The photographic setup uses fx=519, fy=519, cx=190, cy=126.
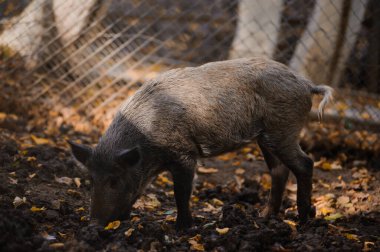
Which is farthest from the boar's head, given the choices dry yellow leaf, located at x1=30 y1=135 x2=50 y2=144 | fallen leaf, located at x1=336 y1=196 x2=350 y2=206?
fallen leaf, located at x1=336 y1=196 x2=350 y2=206

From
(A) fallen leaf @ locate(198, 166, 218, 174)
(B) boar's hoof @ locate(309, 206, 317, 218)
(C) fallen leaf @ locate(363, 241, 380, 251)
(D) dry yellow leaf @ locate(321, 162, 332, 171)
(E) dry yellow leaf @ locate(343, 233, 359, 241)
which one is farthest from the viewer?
(D) dry yellow leaf @ locate(321, 162, 332, 171)

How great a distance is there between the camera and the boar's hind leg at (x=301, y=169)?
15.1ft

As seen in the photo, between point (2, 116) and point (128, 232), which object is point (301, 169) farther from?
point (2, 116)

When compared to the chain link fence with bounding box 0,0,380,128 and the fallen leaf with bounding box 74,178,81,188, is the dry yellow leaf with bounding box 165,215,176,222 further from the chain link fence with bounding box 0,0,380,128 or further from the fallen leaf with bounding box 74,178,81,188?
the chain link fence with bounding box 0,0,380,128

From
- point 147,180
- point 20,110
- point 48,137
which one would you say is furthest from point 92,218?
point 20,110

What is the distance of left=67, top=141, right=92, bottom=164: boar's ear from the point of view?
4.09 metres

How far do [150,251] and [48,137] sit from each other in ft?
10.8

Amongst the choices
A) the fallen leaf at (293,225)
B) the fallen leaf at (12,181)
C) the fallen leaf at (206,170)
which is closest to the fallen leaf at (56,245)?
the fallen leaf at (12,181)

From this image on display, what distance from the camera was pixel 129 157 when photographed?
3.96m

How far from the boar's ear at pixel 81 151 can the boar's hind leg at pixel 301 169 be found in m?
1.66

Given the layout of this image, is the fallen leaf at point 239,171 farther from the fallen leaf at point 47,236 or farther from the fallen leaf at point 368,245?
the fallen leaf at point 47,236

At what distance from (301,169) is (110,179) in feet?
5.62

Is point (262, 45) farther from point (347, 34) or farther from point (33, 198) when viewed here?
point (33, 198)

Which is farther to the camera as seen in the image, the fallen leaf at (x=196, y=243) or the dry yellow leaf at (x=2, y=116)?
the dry yellow leaf at (x=2, y=116)
